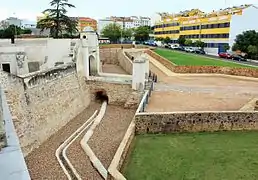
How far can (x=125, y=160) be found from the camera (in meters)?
11.4

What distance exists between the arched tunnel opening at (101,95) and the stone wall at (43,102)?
6.00 ft

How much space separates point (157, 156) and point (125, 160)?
1.30 m

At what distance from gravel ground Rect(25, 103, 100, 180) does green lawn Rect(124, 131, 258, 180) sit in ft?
8.22

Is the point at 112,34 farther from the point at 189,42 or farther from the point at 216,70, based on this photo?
the point at 216,70

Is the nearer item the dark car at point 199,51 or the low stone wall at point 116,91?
the low stone wall at point 116,91

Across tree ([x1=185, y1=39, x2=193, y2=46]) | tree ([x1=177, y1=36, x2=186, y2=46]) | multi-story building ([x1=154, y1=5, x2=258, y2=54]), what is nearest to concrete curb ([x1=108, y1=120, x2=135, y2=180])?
multi-story building ([x1=154, y1=5, x2=258, y2=54])

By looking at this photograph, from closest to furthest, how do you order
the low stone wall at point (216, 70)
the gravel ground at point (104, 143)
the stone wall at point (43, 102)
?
the gravel ground at point (104, 143)
the stone wall at point (43, 102)
the low stone wall at point (216, 70)

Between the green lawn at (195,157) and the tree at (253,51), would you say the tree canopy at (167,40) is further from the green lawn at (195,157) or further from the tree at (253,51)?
the green lawn at (195,157)

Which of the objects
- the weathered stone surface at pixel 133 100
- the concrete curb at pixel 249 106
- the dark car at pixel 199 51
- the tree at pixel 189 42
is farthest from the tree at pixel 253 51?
the weathered stone surface at pixel 133 100

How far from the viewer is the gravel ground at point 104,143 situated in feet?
35.7

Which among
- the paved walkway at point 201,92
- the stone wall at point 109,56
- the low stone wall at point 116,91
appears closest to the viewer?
the paved walkway at point 201,92

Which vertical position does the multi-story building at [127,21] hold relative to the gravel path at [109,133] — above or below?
above

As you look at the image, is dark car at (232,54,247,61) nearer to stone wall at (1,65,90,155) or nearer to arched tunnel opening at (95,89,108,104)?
arched tunnel opening at (95,89,108,104)

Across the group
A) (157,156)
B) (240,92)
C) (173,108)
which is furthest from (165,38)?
(157,156)
